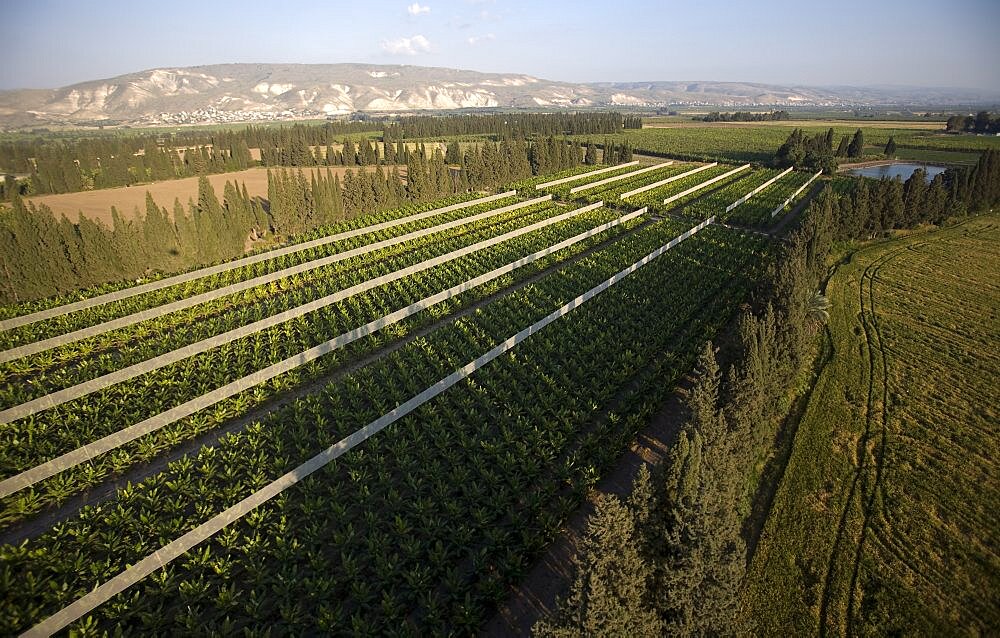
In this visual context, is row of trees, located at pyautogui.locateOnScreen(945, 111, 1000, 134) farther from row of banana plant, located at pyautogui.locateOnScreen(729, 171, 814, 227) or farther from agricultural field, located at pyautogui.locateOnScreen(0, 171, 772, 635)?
agricultural field, located at pyautogui.locateOnScreen(0, 171, 772, 635)

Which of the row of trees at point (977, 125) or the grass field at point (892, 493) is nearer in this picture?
the grass field at point (892, 493)

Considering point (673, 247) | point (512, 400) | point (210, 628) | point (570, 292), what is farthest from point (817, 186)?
point (210, 628)

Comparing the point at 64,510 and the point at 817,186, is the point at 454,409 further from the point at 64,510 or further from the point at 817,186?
the point at 817,186

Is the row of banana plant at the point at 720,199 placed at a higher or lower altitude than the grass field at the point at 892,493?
higher

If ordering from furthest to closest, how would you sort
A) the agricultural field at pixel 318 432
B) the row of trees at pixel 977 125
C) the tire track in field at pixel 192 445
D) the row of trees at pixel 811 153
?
1. the row of trees at pixel 977 125
2. the row of trees at pixel 811 153
3. the tire track in field at pixel 192 445
4. the agricultural field at pixel 318 432

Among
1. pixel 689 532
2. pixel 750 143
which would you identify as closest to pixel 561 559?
pixel 689 532

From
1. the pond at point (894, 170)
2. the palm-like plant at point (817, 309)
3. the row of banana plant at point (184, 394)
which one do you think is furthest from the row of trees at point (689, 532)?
the pond at point (894, 170)

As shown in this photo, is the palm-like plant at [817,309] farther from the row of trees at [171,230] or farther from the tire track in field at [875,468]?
the row of trees at [171,230]

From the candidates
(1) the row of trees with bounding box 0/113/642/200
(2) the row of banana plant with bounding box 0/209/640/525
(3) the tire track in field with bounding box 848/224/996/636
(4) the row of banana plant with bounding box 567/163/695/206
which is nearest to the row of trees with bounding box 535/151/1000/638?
(3) the tire track in field with bounding box 848/224/996/636
